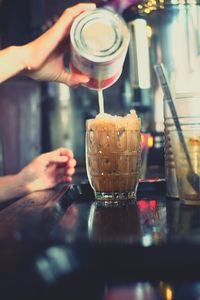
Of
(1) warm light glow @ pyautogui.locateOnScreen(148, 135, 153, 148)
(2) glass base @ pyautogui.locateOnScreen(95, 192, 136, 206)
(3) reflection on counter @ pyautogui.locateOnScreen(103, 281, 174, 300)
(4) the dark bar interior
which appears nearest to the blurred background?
(1) warm light glow @ pyautogui.locateOnScreen(148, 135, 153, 148)

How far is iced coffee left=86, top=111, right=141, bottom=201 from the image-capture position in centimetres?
90

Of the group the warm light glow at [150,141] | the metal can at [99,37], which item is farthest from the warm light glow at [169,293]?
the warm light glow at [150,141]

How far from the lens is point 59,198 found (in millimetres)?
881

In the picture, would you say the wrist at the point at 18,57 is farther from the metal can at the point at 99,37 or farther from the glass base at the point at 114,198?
the glass base at the point at 114,198

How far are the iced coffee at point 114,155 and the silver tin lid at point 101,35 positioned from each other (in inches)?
4.5

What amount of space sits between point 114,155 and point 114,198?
8cm

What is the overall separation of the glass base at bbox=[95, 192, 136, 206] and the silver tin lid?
242 millimetres

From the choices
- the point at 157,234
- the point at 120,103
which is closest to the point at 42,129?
the point at 120,103

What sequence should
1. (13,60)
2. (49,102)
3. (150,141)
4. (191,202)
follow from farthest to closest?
1. (49,102)
2. (150,141)
3. (13,60)
4. (191,202)

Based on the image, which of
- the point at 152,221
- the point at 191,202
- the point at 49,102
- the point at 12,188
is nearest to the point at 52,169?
the point at 12,188

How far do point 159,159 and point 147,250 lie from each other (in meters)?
1.57

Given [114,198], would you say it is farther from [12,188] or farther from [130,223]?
[12,188]

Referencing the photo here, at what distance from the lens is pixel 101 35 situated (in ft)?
2.83

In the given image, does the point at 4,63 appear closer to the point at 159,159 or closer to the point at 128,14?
the point at 128,14
